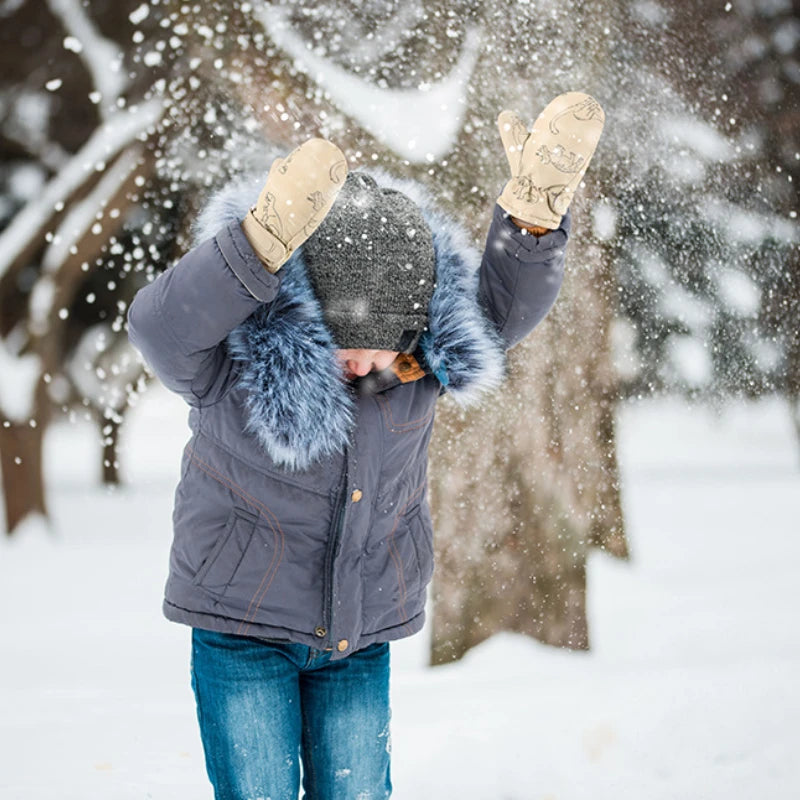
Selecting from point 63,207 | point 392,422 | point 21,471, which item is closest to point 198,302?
point 392,422

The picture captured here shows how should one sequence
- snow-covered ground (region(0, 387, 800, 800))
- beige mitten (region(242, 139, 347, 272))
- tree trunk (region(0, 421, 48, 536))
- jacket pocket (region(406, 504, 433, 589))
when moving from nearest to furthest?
beige mitten (region(242, 139, 347, 272))
jacket pocket (region(406, 504, 433, 589))
snow-covered ground (region(0, 387, 800, 800))
tree trunk (region(0, 421, 48, 536))

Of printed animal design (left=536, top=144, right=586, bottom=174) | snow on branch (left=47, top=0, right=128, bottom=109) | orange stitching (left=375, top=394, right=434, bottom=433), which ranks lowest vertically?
orange stitching (left=375, top=394, right=434, bottom=433)

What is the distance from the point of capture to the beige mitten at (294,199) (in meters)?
1.27

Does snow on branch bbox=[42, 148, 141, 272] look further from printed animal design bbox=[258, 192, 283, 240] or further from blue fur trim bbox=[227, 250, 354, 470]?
printed animal design bbox=[258, 192, 283, 240]

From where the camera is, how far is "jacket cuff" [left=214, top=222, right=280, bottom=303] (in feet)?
4.26

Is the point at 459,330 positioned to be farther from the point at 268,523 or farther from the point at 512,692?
the point at 512,692

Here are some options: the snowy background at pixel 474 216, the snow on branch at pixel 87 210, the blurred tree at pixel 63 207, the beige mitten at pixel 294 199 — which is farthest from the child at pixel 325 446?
the snow on branch at pixel 87 210

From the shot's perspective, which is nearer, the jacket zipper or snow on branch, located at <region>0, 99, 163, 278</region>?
the jacket zipper

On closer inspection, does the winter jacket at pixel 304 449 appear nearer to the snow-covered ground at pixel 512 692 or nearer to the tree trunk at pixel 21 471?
the snow-covered ground at pixel 512 692

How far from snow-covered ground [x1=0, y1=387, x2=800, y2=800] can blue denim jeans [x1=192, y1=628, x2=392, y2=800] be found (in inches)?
32.7

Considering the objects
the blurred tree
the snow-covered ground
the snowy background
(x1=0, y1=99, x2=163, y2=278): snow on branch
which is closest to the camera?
the snow-covered ground

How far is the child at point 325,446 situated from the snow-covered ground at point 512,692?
38.1 inches

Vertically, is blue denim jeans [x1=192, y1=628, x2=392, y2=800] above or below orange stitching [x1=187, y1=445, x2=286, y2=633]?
below

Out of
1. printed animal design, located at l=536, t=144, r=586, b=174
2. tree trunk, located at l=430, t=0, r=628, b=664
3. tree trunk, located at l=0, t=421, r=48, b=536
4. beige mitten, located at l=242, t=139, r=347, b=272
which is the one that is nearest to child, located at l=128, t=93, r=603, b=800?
printed animal design, located at l=536, t=144, r=586, b=174
